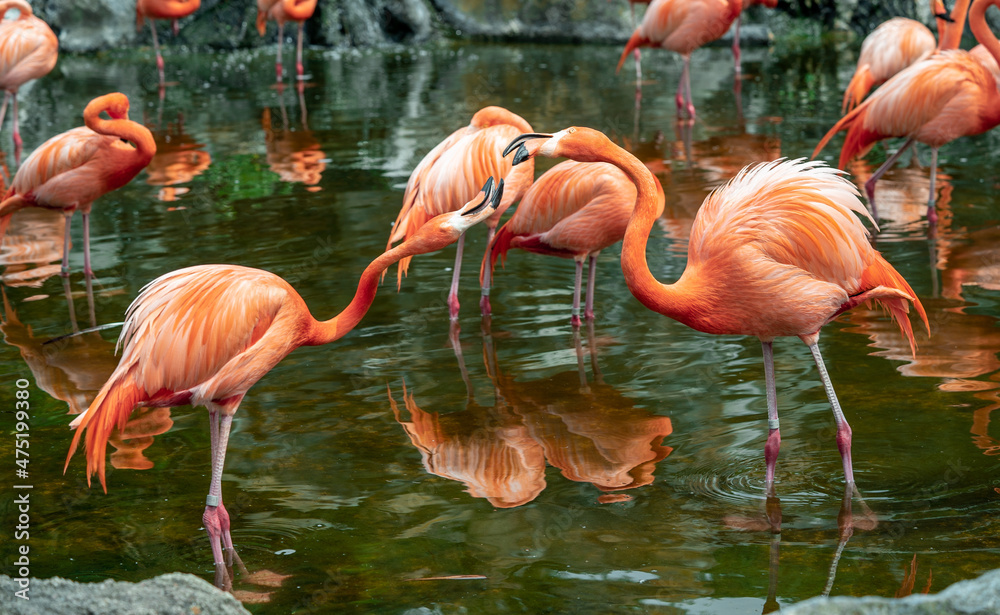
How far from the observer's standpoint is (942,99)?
588 centimetres

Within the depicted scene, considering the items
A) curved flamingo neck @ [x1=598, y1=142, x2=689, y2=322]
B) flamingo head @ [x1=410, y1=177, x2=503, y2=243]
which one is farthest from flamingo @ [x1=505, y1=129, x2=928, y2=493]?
flamingo head @ [x1=410, y1=177, x2=503, y2=243]

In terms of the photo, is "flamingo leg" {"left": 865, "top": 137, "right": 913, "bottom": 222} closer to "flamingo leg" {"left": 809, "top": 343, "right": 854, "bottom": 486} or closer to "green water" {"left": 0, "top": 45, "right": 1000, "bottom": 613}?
"green water" {"left": 0, "top": 45, "right": 1000, "bottom": 613}

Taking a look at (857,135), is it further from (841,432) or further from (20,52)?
(20,52)

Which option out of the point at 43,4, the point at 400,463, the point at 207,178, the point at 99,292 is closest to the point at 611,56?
the point at 207,178

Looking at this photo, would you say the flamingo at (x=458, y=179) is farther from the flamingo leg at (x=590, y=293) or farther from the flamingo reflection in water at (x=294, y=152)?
the flamingo reflection in water at (x=294, y=152)

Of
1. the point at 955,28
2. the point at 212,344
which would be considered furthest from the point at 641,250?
the point at 955,28

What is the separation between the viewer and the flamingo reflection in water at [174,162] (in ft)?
26.0

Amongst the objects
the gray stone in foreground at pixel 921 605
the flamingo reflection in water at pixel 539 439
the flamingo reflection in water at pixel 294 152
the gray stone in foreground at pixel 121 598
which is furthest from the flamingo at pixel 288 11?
the gray stone in foreground at pixel 921 605

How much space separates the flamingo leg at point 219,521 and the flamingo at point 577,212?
7.09 ft

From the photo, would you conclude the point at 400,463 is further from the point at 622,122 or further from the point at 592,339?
the point at 622,122

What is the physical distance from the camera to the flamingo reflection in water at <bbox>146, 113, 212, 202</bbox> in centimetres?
792

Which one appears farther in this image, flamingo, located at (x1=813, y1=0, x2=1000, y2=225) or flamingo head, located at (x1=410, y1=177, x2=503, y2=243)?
flamingo, located at (x1=813, y1=0, x2=1000, y2=225)

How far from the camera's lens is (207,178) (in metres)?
8.16

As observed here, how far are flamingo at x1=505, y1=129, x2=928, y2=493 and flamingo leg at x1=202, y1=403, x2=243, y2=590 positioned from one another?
132 centimetres
